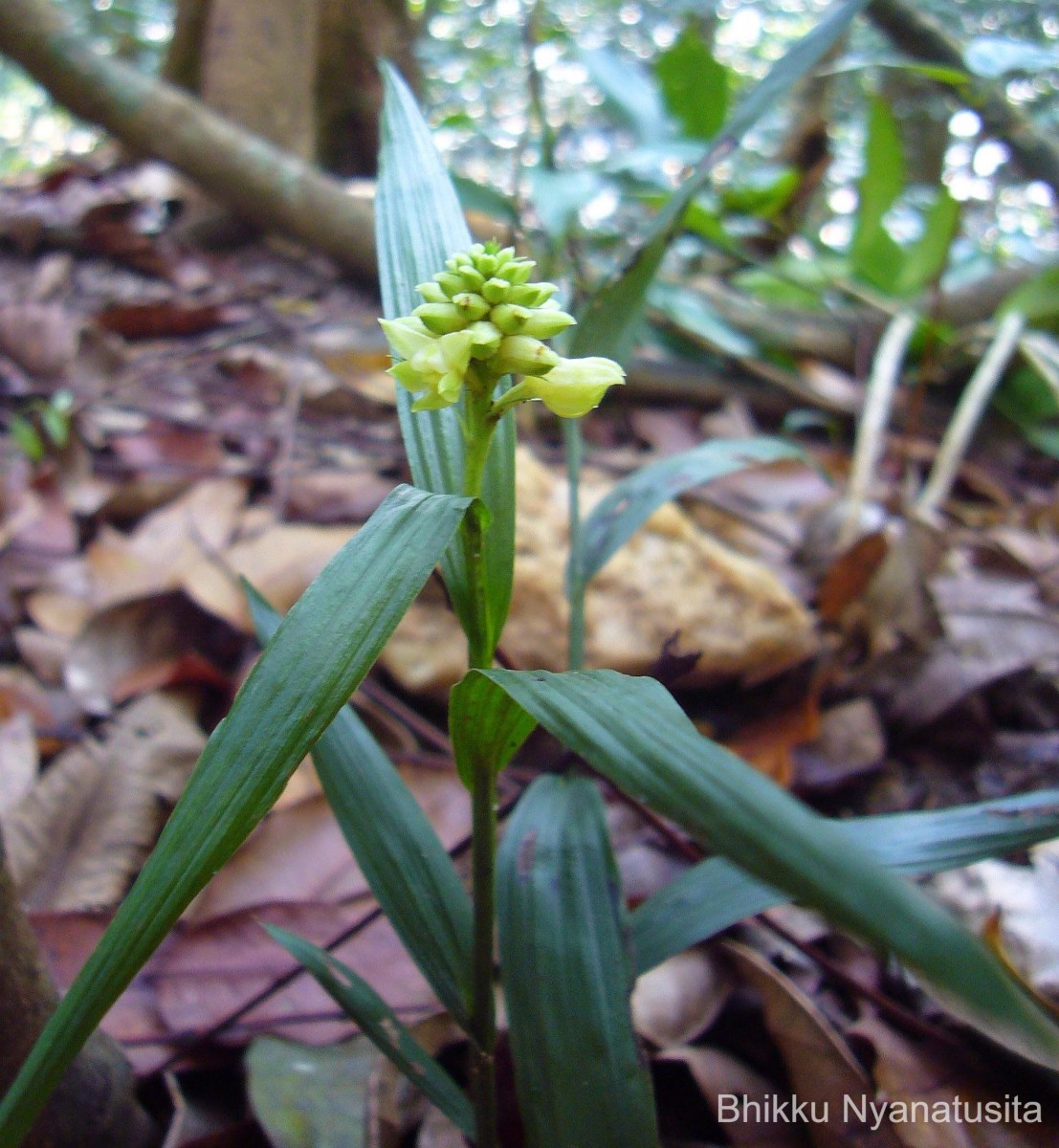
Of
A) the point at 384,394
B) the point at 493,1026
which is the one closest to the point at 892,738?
the point at 493,1026

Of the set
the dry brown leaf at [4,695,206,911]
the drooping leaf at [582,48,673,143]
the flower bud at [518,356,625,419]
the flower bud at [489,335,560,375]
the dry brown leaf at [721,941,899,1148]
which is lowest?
the dry brown leaf at [4,695,206,911]

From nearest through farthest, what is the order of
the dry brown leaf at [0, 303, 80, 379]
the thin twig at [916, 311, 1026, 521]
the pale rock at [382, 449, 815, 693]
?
the pale rock at [382, 449, 815, 693]
the thin twig at [916, 311, 1026, 521]
the dry brown leaf at [0, 303, 80, 379]

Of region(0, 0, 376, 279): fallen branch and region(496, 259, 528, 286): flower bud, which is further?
region(0, 0, 376, 279): fallen branch

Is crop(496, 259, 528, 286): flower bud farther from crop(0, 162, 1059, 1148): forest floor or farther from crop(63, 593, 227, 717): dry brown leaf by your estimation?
crop(63, 593, 227, 717): dry brown leaf

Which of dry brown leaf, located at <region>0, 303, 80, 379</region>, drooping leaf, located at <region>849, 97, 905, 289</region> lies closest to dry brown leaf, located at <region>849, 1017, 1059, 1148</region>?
drooping leaf, located at <region>849, 97, 905, 289</region>

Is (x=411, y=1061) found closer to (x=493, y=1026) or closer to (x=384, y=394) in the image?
(x=493, y=1026)

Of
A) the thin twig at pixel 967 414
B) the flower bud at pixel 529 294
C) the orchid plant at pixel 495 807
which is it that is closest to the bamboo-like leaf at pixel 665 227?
the orchid plant at pixel 495 807
